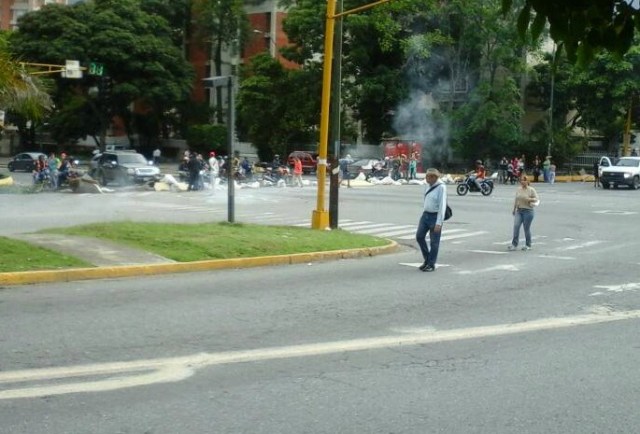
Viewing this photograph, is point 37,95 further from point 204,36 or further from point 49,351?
point 204,36

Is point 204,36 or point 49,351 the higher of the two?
point 204,36

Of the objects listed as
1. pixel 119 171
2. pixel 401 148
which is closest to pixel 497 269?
pixel 119 171

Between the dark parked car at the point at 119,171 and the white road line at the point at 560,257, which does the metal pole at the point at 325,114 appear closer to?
the white road line at the point at 560,257

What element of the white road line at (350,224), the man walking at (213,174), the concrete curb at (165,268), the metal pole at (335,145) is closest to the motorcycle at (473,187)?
the man walking at (213,174)

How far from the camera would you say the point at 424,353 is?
7973 millimetres

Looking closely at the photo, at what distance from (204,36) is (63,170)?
39.3m

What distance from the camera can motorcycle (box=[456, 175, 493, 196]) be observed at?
120 feet

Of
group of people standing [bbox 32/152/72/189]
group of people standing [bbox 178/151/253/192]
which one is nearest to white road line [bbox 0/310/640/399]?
group of people standing [bbox 178/151/253/192]

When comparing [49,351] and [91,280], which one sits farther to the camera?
[91,280]

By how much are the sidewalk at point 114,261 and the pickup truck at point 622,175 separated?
105 ft

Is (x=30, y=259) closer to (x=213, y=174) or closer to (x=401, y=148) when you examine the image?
(x=213, y=174)

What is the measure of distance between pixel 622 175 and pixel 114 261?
36.2 m

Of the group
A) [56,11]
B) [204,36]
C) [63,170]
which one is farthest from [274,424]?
[204,36]

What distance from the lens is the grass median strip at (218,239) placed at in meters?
14.2
